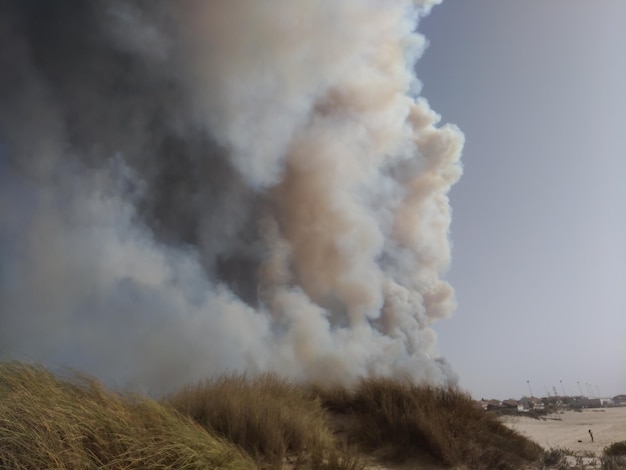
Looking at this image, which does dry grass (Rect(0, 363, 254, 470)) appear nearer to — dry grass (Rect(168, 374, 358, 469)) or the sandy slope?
dry grass (Rect(168, 374, 358, 469))

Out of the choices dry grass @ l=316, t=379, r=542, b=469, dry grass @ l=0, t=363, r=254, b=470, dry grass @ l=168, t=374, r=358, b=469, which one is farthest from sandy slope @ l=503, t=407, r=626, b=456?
dry grass @ l=0, t=363, r=254, b=470

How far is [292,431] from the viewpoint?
659 cm

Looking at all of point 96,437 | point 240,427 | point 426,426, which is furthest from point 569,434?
point 96,437

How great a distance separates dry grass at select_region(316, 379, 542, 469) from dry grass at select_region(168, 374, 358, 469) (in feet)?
3.63

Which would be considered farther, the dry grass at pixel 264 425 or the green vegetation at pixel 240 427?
the dry grass at pixel 264 425

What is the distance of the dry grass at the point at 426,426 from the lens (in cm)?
739

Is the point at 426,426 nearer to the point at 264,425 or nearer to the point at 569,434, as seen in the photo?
the point at 264,425

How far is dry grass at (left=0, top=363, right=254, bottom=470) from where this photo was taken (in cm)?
466

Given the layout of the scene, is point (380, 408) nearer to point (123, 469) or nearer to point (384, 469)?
point (384, 469)

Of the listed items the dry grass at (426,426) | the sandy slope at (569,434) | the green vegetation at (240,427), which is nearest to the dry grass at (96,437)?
the green vegetation at (240,427)

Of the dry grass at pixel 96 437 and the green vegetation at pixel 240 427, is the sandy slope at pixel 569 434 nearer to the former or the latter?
the green vegetation at pixel 240 427

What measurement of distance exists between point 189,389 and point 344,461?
377 cm

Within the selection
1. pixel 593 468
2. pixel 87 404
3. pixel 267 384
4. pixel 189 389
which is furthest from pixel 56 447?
pixel 593 468

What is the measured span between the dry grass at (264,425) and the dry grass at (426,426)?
3.63ft
